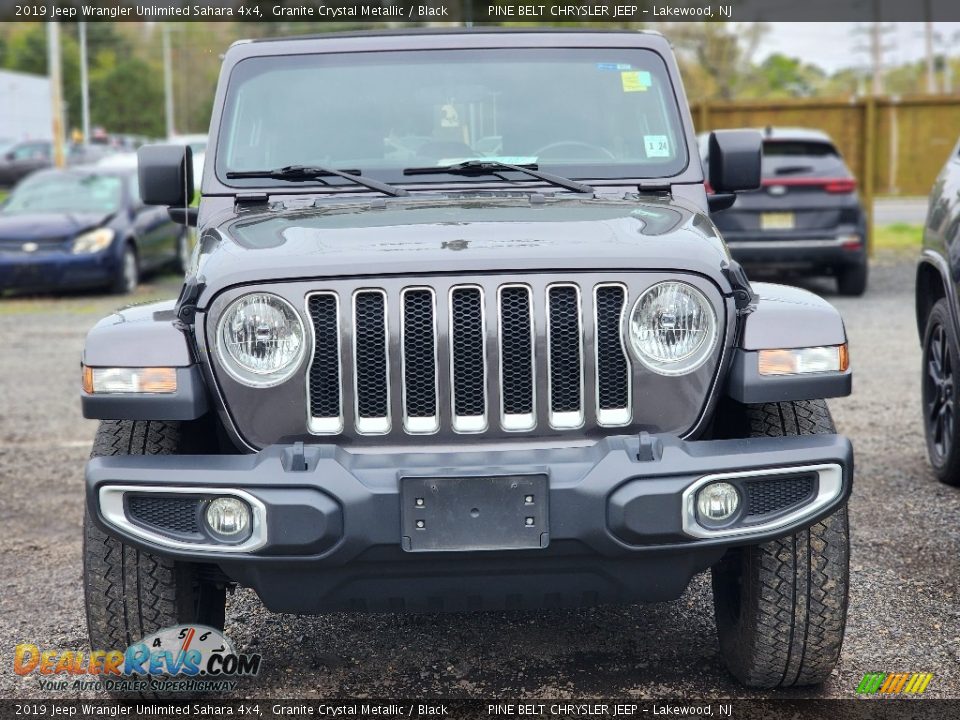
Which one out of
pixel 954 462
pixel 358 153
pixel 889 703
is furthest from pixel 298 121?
pixel 954 462

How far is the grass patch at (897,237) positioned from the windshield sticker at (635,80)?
47.5 ft

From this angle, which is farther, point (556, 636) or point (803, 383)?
point (556, 636)

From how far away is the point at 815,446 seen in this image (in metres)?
3.12

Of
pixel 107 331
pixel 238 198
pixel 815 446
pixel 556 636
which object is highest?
pixel 238 198

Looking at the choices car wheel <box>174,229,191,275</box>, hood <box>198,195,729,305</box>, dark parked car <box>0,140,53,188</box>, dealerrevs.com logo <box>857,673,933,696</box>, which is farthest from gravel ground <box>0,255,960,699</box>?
dark parked car <box>0,140,53,188</box>

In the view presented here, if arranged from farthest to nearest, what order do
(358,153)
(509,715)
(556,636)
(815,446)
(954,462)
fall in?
(954,462), (358,153), (556,636), (509,715), (815,446)

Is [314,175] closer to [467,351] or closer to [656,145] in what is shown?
[656,145]

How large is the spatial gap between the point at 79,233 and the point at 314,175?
10.7 metres

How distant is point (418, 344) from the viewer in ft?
10.2

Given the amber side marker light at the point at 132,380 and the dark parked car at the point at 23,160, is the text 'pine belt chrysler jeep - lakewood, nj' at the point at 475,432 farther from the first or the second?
the dark parked car at the point at 23,160

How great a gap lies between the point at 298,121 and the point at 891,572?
9.01 feet

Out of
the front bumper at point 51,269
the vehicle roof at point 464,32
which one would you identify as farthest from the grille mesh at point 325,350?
the front bumper at point 51,269

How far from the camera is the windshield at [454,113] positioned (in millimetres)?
4383

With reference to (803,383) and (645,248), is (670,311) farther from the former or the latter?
(803,383)
